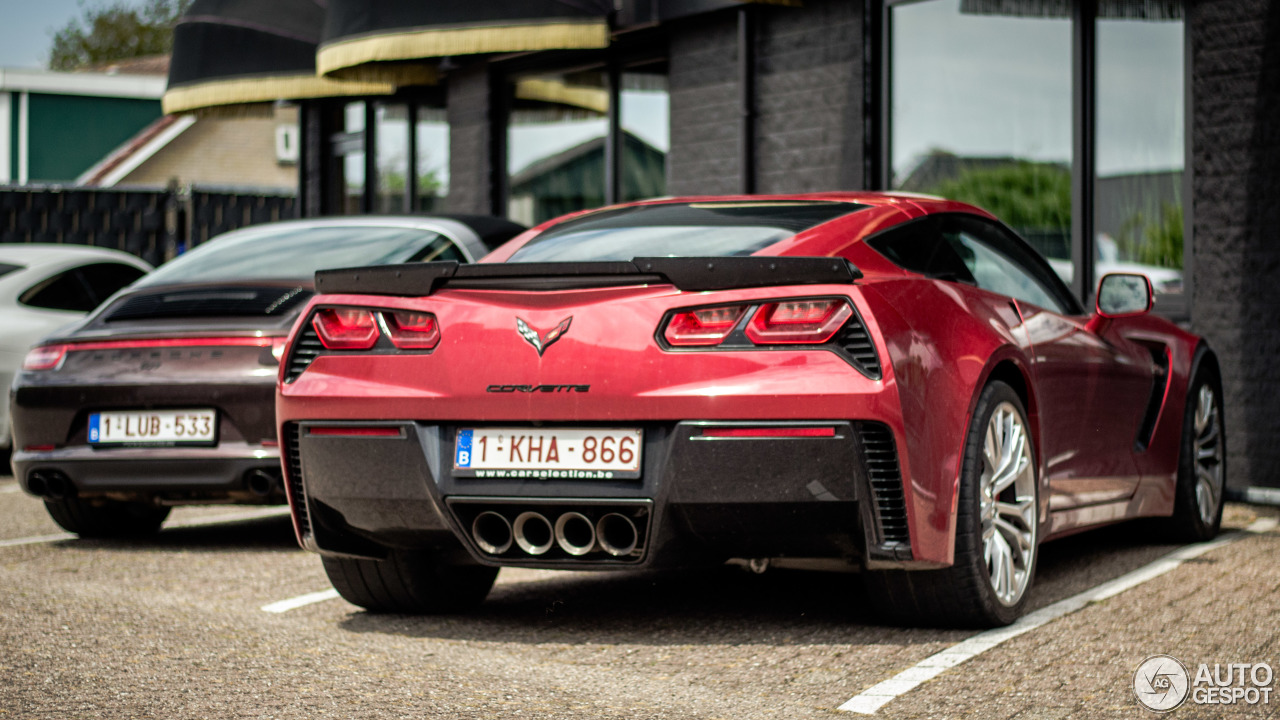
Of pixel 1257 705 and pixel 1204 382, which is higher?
pixel 1204 382

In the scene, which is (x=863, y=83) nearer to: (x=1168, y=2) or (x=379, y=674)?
(x=1168, y=2)

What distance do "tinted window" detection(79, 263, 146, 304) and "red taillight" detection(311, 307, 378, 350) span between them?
6.61 metres

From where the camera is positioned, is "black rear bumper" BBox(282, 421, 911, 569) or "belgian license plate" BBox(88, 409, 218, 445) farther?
"belgian license plate" BBox(88, 409, 218, 445)

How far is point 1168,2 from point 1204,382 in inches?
127

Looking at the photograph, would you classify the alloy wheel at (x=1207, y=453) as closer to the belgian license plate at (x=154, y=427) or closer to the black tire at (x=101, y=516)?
the belgian license plate at (x=154, y=427)

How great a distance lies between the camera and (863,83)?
32.8ft

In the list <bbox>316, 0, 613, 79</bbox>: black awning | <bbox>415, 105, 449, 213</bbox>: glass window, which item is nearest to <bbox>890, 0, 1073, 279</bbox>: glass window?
<bbox>316, 0, 613, 79</bbox>: black awning

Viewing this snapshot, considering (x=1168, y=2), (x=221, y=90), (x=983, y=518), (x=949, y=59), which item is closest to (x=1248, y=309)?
(x=1168, y=2)

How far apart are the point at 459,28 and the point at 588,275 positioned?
25.5 ft

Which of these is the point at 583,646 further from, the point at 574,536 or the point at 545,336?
the point at 545,336

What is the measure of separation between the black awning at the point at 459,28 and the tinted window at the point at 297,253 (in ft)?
14.5

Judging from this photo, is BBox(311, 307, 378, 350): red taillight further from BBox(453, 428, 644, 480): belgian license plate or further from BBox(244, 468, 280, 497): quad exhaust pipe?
BBox(244, 468, 280, 497): quad exhaust pipe

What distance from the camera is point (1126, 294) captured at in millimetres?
5586

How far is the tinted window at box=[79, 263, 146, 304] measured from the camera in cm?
1039
